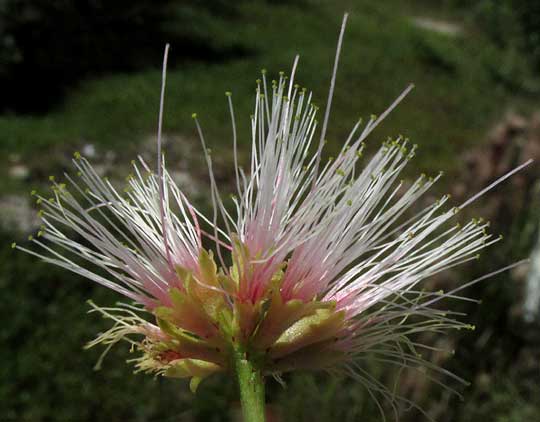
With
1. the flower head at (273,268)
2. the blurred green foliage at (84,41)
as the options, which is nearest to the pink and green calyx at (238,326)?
the flower head at (273,268)

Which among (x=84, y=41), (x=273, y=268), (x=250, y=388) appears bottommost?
(x=250, y=388)

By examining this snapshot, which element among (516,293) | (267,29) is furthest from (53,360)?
(267,29)

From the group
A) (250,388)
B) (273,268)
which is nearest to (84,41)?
(273,268)

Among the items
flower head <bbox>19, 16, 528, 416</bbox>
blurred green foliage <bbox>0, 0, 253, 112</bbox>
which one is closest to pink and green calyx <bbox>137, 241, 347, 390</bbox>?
flower head <bbox>19, 16, 528, 416</bbox>

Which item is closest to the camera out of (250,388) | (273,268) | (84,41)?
(250,388)

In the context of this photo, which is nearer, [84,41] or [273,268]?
[273,268]

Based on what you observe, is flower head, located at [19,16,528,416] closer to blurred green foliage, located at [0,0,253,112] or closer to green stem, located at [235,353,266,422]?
green stem, located at [235,353,266,422]

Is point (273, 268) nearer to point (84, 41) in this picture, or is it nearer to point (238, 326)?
point (238, 326)

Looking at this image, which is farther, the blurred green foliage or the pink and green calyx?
the blurred green foliage

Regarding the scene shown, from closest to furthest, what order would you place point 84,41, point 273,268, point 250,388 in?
point 250,388, point 273,268, point 84,41
